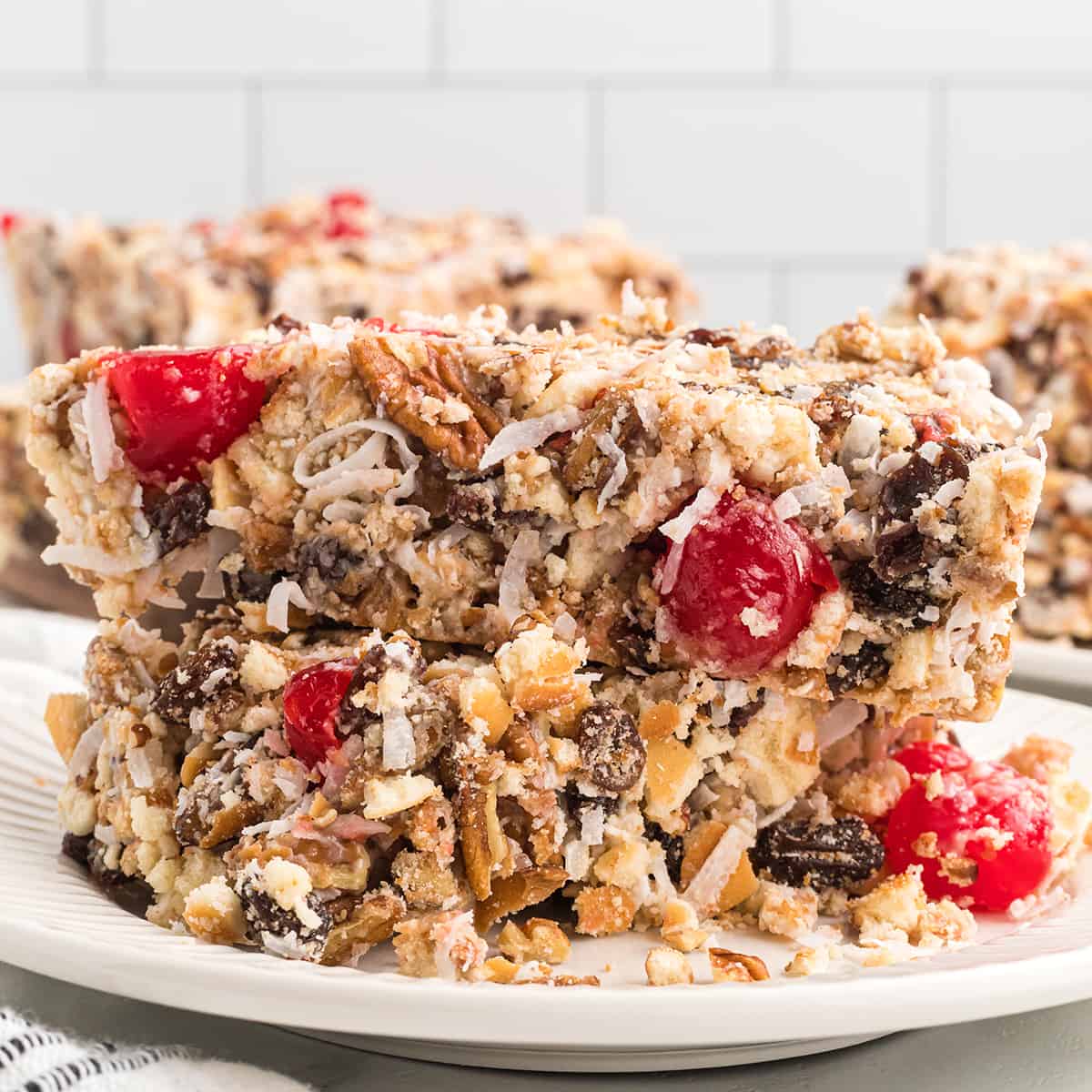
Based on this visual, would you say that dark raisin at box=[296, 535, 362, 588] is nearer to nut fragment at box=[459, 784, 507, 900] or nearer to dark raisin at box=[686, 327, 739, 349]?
nut fragment at box=[459, 784, 507, 900]

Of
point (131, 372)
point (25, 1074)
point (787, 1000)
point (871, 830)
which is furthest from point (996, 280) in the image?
point (25, 1074)

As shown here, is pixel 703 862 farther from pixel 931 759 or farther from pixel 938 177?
pixel 938 177

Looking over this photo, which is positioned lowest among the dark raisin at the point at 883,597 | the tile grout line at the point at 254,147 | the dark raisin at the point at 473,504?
the dark raisin at the point at 883,597

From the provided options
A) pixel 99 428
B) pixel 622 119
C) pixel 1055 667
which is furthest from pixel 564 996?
pixel 622 119

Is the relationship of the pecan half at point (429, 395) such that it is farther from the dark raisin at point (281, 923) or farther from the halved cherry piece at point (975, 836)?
the halved cherry piece at point (975, 836)

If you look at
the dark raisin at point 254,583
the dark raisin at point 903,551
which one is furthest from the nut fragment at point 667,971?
the dark raisin at point 254,583

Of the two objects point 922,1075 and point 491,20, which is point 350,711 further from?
point 491,20
